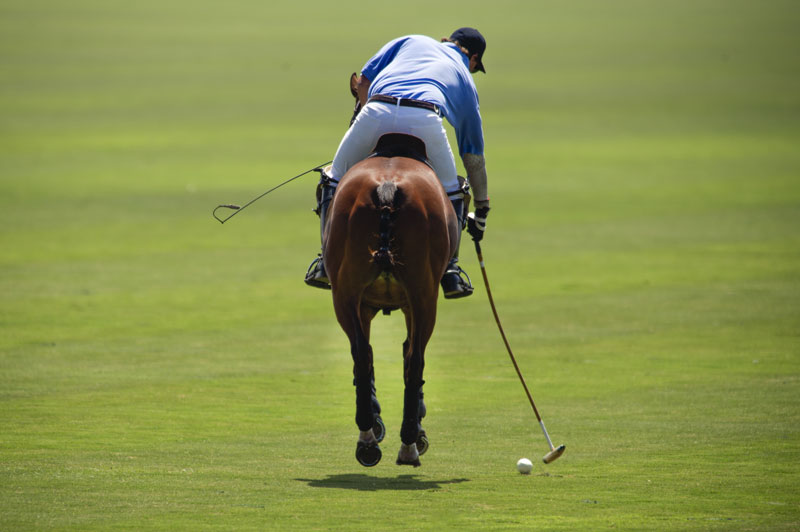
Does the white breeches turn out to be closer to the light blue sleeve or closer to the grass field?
the light blue sleeve

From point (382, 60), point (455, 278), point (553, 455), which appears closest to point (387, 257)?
point (455, 278)

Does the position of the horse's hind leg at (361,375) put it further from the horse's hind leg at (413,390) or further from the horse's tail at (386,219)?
the horse's tail at (386,219)

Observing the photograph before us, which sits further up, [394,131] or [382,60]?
[382,60]

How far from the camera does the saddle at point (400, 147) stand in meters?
9.48

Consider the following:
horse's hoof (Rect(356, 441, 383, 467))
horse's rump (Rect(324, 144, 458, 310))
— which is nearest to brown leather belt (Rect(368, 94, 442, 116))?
horse's rump (Rect(324, 144, 458, 310))

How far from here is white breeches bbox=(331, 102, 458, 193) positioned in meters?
9.58

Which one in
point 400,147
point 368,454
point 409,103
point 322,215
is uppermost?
point 409,103

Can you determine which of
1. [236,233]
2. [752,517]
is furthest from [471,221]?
[236,233]

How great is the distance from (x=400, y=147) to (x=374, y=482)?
2432 millimetres

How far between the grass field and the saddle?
2.32 metres

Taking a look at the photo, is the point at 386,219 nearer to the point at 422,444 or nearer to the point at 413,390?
the point at 413,390

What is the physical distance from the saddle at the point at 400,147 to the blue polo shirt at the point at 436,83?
Result: 36cm

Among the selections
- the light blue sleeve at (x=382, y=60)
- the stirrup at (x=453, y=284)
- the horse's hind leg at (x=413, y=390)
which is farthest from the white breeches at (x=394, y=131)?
the horse's hind leg at (x=413, y=390)

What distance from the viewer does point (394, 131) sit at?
377 inches
